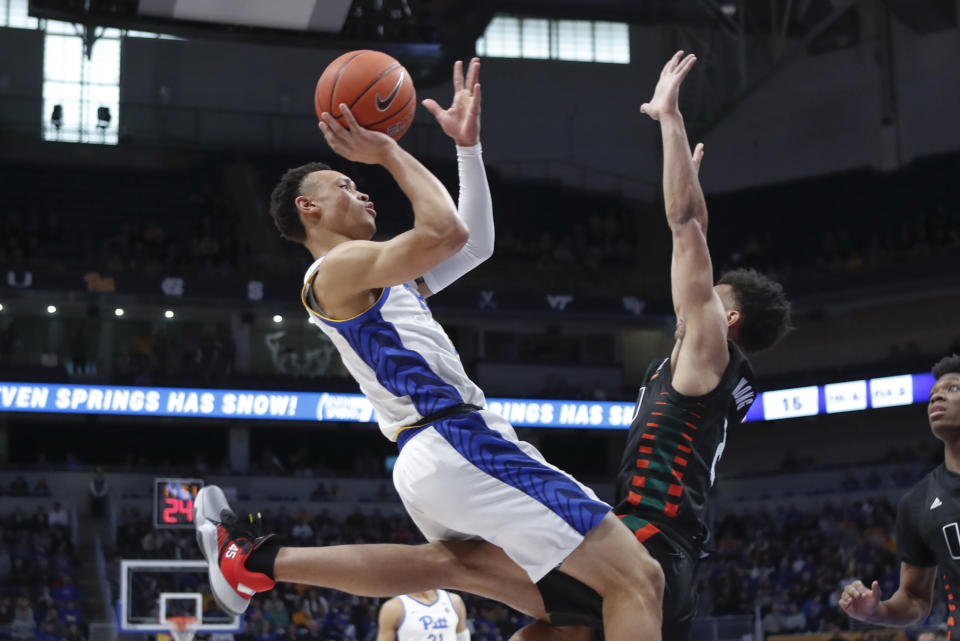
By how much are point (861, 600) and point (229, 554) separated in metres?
3.04

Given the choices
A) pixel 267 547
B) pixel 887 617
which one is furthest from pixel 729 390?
pixel 267 547

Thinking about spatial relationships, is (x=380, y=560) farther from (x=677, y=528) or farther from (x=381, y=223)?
(x=381, y=223)

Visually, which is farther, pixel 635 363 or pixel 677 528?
pixel 635 363

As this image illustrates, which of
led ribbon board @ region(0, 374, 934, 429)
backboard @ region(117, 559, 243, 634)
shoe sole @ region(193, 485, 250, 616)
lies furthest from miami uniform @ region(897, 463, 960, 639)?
led ribbon board @ region(0, 374, 934, 429)

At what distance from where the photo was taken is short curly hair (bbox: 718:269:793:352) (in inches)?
212

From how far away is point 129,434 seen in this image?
30.0 meters

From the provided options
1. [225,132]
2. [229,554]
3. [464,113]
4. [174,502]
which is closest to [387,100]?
[464,113]

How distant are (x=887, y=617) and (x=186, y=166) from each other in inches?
1157

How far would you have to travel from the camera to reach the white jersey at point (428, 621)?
997cm

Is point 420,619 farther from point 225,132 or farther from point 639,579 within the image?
point 225,132

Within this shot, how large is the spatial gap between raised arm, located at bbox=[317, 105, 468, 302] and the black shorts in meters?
1.35

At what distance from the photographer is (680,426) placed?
16.6ft

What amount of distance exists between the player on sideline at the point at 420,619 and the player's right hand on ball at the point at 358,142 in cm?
565

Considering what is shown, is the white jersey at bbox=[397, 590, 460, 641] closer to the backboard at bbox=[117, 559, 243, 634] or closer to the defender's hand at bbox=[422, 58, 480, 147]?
the backboard at bbox=[117, 559, 243, 634]
